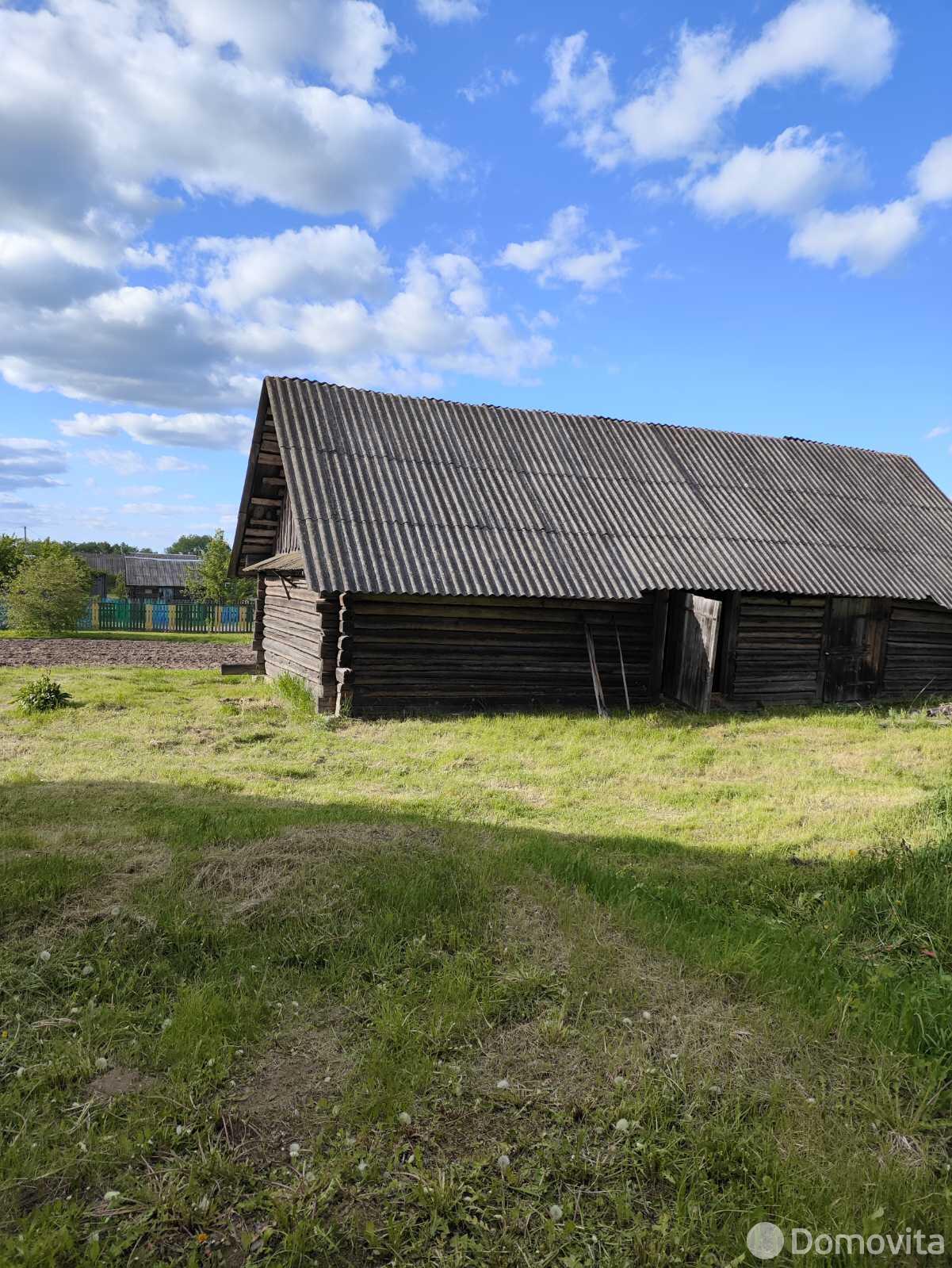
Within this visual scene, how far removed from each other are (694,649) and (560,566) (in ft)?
8.98

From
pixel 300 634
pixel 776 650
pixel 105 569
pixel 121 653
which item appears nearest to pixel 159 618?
pixel 121 653

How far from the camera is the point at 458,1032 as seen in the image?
3.41 meters

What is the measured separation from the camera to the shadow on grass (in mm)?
3715

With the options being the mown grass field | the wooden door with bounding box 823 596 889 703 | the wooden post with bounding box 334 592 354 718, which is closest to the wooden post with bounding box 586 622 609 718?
the wooden post with bounding box 334 592 354 718

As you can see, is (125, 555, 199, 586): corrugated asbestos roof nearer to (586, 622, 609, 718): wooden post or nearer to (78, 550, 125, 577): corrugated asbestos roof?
(78, 550, 125, 577): corrugated asbestos roof

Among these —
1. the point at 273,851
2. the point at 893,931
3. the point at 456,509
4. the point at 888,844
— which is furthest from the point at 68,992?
the point at 456,509

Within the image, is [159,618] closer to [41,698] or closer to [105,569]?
[41,698]

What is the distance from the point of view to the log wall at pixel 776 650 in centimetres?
1381

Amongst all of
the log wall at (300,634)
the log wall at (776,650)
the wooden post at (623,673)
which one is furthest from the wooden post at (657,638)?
the log wall at (300,634)

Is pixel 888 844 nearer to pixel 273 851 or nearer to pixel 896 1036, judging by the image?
pixel 896 1036

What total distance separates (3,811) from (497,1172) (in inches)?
204

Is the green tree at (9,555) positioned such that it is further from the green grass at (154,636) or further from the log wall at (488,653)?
the log wall at (488,653)

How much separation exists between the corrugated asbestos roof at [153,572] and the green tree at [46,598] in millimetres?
28433

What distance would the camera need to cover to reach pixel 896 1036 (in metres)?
3.36
